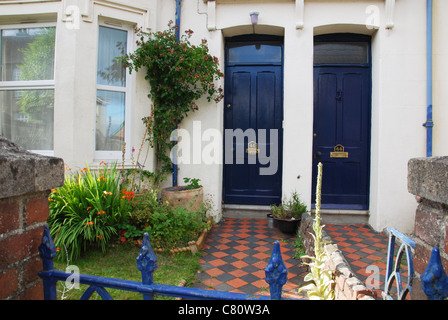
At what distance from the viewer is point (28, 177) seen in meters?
1.20

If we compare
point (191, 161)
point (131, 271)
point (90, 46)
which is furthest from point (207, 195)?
point (90, 46)

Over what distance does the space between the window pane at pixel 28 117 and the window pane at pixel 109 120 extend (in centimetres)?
74

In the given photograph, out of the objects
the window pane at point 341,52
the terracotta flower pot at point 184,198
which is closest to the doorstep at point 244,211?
the terracotta flower pot at point 184,198

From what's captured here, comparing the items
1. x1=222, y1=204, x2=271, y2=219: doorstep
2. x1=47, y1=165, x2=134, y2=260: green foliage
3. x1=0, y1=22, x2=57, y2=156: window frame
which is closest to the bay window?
x1=0, y1=22, x2=57, y2=156: window frame

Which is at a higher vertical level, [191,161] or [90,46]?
[90,46]

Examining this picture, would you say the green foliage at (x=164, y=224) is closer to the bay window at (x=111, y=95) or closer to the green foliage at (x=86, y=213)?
the green foliage at (x=86, y=213)

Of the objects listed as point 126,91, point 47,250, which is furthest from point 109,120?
point 47,250

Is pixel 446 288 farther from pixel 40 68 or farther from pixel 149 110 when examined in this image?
pixel 40 68

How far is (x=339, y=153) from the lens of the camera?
17.4 ft

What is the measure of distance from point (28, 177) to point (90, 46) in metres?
4.21

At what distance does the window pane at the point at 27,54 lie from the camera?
4.94 m

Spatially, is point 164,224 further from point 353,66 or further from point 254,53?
point 353,66

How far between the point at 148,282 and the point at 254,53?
495 cm

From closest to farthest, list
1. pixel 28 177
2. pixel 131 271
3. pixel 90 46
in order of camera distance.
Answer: pixel 28 177
pixel 131 271
pixel 90 46
